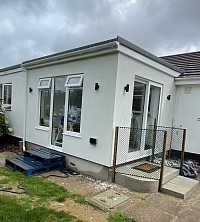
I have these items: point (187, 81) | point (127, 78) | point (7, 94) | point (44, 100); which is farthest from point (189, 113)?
point (7, 94)

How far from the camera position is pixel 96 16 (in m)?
8.58

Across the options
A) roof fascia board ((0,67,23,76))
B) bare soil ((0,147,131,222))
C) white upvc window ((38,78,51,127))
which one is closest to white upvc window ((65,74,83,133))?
white upvc window ((38,78,51,127))

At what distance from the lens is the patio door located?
5371mm

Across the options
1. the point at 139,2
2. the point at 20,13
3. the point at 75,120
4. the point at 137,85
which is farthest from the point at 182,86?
the point at 20,13

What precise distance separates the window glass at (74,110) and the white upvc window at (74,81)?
20 cm

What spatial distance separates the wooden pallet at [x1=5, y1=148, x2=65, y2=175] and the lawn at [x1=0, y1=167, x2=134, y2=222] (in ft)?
0.81

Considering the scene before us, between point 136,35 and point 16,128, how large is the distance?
788 cm

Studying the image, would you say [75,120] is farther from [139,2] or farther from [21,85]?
[139,2]

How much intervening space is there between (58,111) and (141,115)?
2.68 meters

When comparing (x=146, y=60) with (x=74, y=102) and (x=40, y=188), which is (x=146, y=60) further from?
(x=40, y=188)

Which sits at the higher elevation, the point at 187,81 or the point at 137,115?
the point at 187,81

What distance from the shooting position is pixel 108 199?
11.8 ft

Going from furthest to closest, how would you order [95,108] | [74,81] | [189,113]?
[189,113]
[74,81]
[95,108]

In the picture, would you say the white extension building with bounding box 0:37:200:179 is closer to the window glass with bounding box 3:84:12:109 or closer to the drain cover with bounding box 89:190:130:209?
the drain cover with bounding box 89:190:130:209
